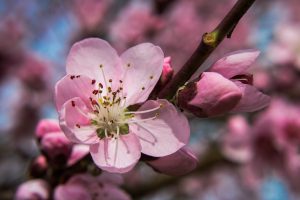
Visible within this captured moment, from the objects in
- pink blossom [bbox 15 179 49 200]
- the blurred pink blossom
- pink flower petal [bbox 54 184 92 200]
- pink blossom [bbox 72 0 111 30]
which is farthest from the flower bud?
pink blossom [bbox 72 0 111 30]

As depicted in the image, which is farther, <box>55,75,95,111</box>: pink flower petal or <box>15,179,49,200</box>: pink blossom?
<box>15,179,49,200</box>: pink blossom

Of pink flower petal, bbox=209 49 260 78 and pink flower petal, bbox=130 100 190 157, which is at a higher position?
pink flower petal, bbox=209 49 260 78

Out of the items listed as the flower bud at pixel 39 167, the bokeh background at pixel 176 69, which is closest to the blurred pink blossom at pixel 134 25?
the bokeh background at pixel 176 69

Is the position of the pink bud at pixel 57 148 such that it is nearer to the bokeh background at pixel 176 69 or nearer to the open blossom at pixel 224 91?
the open blossom at pixel 224 91

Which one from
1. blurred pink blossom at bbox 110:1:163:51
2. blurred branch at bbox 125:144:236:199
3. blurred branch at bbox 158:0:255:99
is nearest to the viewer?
blurred branch at bbox 158:0:255:99

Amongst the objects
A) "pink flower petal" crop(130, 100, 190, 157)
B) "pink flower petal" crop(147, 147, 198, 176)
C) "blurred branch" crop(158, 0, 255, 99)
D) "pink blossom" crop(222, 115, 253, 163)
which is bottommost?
"pink blossom" crop(222, 115, 253, 163)

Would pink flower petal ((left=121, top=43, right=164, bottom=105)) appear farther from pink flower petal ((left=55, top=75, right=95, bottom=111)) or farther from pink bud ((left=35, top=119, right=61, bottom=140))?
pink bud ((left=35, top=119, right=61, bottom=140))
